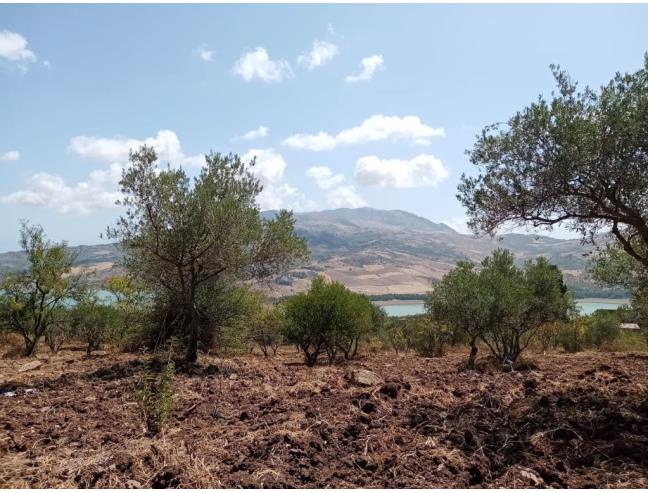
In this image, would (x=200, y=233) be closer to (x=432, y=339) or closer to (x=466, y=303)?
(x=466, y=303)

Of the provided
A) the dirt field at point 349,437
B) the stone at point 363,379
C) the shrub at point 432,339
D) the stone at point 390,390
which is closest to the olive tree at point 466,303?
the shrub at point 432,339

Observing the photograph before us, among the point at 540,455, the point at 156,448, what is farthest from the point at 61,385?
the point at 540,455

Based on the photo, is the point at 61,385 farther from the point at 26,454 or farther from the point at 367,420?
the point at 367,420

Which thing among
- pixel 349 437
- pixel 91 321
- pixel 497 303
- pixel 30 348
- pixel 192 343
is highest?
pixel 497 303

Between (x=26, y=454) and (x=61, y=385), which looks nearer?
(x=26, y=454)

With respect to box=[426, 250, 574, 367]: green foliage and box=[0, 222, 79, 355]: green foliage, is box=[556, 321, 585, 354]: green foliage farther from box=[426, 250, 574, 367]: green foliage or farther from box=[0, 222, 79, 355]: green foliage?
box=[0, 222, 79, 355]: green foliage

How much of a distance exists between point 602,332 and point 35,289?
48.0 meters

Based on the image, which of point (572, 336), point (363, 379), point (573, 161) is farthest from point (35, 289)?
point (572, 336)

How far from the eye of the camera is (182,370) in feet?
54.7

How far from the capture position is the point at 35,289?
3038cm

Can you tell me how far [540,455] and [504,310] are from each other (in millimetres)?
18009

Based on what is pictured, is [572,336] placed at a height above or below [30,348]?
below

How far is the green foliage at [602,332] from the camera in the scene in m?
40.7

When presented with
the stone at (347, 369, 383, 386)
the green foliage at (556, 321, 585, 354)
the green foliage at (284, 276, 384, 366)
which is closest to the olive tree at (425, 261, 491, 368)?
the green foliage at (284, 276, 384, 366)
